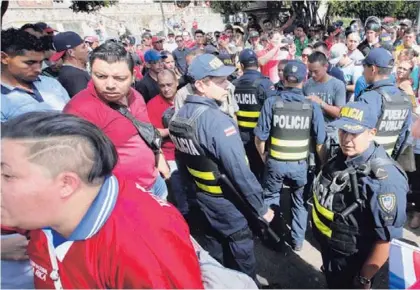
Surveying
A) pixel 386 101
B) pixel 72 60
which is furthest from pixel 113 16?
pixel 386 101

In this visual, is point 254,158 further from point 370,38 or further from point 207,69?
point 370,38

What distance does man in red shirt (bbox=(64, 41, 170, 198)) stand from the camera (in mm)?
2150

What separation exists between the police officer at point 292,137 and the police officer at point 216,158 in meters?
0.87

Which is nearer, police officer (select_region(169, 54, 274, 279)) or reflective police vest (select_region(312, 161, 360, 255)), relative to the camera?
reflective police vest (select_region(312, 161, 360, 255))

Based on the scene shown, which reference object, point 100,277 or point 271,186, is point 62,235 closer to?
point 100,277

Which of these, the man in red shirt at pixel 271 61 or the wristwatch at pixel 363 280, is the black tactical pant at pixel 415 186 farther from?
the man in red shirt at pixel 271 61

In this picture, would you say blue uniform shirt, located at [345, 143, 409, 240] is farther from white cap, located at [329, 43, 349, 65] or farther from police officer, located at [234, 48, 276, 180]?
white cap, located at [329, 43, 349, 65]

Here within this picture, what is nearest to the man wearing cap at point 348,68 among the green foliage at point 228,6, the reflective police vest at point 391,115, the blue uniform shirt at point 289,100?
the reflective police vest at point 391,115

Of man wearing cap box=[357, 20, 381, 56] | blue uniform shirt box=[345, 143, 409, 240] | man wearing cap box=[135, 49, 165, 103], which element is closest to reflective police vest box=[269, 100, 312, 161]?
blue uniform shirt box=[345, 143, 409, 240]

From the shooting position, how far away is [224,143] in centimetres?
236

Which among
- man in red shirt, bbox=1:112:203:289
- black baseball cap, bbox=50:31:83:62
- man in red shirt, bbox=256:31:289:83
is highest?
black baseball cap, bbox=50:31:83:62

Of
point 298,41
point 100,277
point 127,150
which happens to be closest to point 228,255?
point 127,150

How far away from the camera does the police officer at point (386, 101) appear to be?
10.9 ft

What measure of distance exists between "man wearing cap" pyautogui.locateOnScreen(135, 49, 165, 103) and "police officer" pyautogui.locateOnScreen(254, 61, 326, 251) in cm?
169
